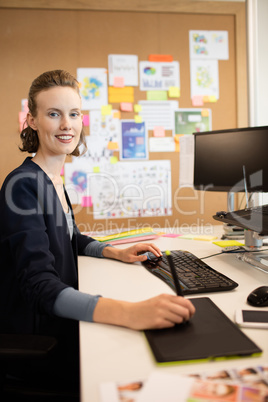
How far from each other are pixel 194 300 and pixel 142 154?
203 centimetres

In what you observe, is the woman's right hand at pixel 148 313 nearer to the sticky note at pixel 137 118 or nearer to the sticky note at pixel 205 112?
the sticky note at pixel 137 118

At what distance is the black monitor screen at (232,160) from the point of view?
5.03 feet

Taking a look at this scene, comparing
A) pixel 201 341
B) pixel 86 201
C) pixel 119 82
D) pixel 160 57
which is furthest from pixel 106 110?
pixel 201 341

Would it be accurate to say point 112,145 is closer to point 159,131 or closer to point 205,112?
point 159,131

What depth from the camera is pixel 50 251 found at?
1060 mm

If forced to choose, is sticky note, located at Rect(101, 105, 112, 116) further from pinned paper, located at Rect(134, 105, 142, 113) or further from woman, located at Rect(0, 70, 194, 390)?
woman, located at Rect(0, 70, 194, 390)

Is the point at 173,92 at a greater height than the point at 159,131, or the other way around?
the point at 173,92

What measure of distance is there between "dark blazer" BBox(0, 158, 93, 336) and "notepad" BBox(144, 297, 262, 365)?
267 mm

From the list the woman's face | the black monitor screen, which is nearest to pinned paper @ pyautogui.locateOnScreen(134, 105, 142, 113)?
the black monitor screen

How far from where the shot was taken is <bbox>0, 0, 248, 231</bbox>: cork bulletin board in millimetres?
2621

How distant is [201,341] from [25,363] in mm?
390

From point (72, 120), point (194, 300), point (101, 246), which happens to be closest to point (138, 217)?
point (101, 246)

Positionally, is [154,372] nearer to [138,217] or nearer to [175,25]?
[138,217]

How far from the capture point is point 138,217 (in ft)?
9.27
